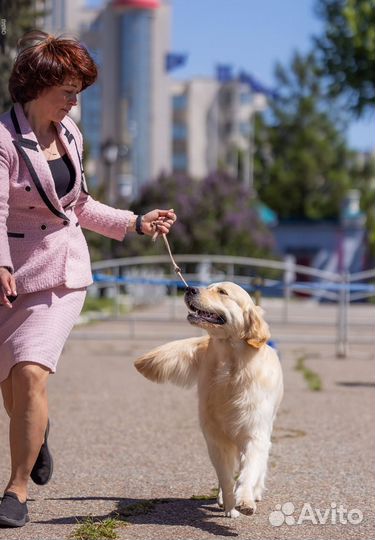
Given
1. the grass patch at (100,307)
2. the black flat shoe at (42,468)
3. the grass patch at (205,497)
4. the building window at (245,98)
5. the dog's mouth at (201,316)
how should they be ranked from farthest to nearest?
Result: the building window at (245,98) < the grass patch at (100,307) < the grass patch at (205,497) < the black flat shoe at (42,468) < the dog's mouth at (201,316)

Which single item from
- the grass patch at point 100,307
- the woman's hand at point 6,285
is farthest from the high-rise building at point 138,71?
the woman's hand at point 6,285

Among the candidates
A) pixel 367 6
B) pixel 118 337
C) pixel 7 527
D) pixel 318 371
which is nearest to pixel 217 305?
pixel 7 527

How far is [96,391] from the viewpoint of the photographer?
11.0 m

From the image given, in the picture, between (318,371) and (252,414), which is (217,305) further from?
(318,371)

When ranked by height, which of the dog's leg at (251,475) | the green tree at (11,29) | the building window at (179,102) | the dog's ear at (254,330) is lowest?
the dog's leg at (251,475)

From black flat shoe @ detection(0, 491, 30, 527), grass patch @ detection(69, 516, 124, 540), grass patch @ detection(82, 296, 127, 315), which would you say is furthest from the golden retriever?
grass patch @ detection(82, 296, 127, 315)

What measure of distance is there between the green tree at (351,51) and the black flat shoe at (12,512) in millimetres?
28709

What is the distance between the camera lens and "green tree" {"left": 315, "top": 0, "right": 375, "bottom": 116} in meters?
32.1

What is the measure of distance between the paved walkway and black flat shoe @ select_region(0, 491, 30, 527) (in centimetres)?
5

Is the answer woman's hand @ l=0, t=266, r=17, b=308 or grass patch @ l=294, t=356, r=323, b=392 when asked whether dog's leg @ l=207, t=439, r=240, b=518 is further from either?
grass patch @ l=294, t=356, r=323, b=392

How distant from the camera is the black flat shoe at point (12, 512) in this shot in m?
4.93

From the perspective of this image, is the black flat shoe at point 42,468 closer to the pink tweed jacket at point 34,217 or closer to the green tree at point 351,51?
the pink tweed jacket at point 34,217

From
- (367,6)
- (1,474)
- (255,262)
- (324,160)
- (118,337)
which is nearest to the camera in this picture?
(1,474)

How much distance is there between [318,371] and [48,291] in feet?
28.2
